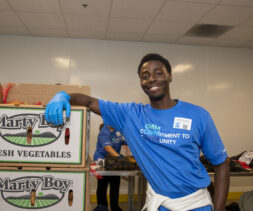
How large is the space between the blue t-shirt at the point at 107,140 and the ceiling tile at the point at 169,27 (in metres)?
1.70

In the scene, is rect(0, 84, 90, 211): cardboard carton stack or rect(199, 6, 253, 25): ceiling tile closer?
rect(0, 84, 90, 211): cardboard carton stack

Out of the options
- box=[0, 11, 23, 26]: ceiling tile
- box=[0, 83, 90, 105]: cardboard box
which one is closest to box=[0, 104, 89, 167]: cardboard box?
box=[0, 83, 90, 105]: cardboard box

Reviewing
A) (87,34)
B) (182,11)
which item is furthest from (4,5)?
(182,11)

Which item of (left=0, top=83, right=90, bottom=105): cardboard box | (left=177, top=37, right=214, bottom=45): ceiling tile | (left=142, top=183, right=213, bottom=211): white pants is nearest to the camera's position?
(left=142, top=183, right=213, bottom=211): white pants

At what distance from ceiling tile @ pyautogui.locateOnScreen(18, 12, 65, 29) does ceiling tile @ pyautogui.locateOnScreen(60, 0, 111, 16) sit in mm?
282

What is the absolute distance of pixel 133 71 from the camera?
417 cm

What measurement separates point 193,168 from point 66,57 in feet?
11.4

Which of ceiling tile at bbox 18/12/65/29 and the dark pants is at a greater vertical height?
ceiling tile at bbox 18/12/65/29

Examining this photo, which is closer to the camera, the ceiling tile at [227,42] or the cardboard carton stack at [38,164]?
the cardboard carton stack at [38,164]

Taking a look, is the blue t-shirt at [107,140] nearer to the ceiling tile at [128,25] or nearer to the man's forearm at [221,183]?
the ceiling tile at [128,25]

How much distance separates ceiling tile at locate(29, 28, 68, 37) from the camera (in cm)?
365

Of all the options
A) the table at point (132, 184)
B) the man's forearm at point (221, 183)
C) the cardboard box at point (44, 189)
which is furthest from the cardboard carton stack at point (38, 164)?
the table at point (132, 184)

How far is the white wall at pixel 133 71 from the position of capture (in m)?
3.97

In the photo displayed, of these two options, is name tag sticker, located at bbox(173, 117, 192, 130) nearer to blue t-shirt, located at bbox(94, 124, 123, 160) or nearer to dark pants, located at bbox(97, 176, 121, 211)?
blue t-shirt, located at bbox(94, 124, 123, 160)
